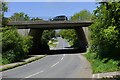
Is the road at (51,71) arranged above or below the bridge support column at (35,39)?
above

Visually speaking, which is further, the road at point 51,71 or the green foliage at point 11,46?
the green foliage at point 11,46

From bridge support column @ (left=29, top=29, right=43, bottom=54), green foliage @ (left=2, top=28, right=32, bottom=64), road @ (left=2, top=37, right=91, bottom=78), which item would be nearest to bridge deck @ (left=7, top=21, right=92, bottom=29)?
bridge support column @ (left=29, top=29, right=43, bottom=54)

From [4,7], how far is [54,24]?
33.1 meters

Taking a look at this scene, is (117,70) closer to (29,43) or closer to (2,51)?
(2,51)

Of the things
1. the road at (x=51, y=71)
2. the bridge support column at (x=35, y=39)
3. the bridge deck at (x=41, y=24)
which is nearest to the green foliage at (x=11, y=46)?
the road at (x=51, y=71)

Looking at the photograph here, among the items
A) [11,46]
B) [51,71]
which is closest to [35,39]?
[11,46]

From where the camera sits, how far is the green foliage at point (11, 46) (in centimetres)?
4756

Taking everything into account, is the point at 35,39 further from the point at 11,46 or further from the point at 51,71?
the point at 51,71

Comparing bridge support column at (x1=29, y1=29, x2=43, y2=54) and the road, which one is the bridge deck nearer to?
bridge support column at (x1=29, y1=29, x2=43, y2=54)

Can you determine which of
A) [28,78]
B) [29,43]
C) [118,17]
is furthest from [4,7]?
[29,43]

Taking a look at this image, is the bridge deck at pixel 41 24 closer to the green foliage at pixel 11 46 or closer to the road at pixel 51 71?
the green foliage at pixel 11 46

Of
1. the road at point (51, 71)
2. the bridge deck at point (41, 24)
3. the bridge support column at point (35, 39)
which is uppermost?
the bridge deck at point (41, 24)

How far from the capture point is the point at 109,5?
20.1 meters

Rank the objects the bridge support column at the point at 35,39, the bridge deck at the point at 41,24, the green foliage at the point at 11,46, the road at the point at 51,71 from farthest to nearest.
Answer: the bridge support column at the point at 35,39, the bridge deck at the point at 41,24, the green foliage at the point at 11,46, the road at the point at 51,71
